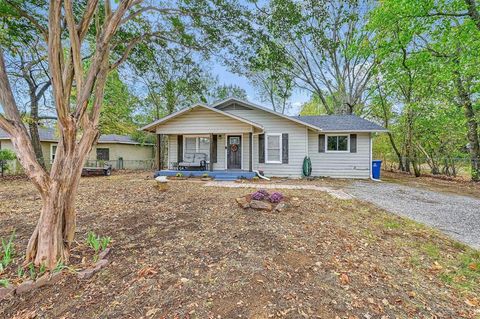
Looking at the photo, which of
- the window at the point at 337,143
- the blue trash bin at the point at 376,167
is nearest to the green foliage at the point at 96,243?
the window at the point at 337,143

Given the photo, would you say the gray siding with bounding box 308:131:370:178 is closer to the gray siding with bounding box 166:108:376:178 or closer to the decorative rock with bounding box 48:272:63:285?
the gray siding with bounding box 166:108:376:178

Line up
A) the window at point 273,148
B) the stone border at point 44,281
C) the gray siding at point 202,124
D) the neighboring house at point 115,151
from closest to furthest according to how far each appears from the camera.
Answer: the stone border at point 44,281 → the gray siding at point 202,124 → the window at point 273,148 → the neighboring house at point 115,151

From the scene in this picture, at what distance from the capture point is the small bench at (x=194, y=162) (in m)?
10.9

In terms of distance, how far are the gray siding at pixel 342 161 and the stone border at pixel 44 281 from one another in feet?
35.5

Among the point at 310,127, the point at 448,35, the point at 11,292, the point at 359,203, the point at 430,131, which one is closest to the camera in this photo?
the point at 11,292

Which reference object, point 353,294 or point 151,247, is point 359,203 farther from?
point 151,247

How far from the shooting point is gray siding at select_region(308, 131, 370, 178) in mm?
11211

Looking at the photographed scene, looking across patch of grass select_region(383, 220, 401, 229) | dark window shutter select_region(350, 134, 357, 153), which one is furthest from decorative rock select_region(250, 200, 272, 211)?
dark window shutter select_region(350, 134, 357, 153)

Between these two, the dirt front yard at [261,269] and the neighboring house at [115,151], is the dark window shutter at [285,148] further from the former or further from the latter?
the neighboring house at [115,151]

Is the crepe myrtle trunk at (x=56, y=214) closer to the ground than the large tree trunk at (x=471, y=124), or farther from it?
closer to the ground

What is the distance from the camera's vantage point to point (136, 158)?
2188 cm

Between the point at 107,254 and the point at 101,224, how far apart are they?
1413mm

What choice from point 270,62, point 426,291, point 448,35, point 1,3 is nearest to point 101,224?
point 1,3

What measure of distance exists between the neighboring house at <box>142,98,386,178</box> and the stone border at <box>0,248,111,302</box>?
8.49 m
